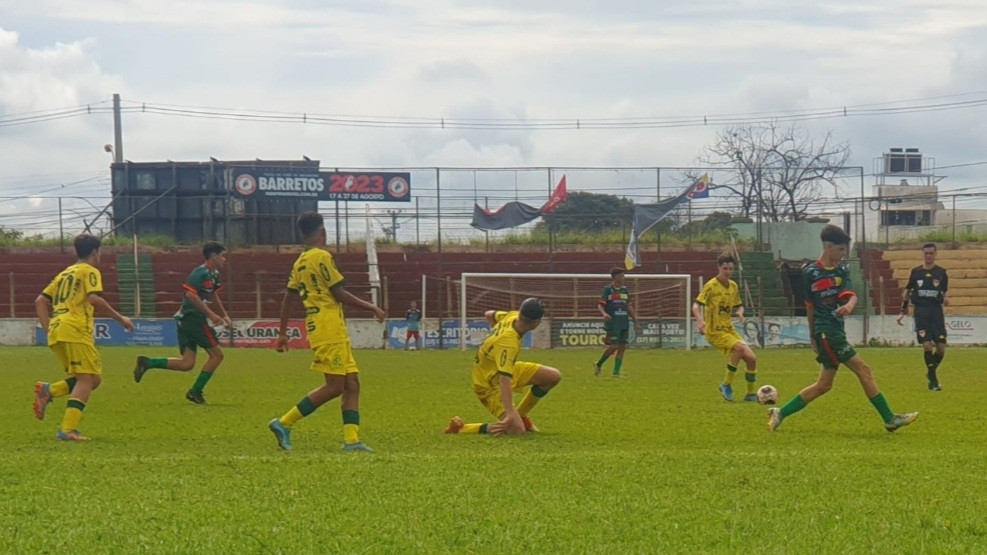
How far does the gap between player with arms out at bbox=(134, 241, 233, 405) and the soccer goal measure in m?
20.9

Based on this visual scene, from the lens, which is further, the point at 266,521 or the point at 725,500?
the point at 725,500

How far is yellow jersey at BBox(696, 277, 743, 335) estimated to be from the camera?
53.4ft

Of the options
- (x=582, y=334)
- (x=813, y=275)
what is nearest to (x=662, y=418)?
(x=813, y=275)

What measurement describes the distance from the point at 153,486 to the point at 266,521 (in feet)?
Answer: 4.85

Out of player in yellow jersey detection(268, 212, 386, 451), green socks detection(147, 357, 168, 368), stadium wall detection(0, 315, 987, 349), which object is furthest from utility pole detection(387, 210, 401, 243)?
player in yellow jersey detection(268, 212, 386, 451)

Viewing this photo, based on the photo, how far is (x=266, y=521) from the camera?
228 inches

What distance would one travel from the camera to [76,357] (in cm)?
1070

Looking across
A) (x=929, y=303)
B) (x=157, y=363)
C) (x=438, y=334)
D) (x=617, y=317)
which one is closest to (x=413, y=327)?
(x=438, y=334)

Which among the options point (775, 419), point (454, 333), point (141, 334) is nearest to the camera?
point (775, 419)

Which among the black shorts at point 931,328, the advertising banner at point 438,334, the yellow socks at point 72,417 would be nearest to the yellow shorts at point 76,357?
the yellow socks at point 72,417

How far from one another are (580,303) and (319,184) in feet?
43.3

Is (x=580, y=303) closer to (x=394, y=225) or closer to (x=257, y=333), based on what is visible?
(x=394, y=225)

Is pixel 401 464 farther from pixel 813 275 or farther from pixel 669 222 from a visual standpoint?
pixel 669 222

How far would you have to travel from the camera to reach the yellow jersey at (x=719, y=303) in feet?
53.4
